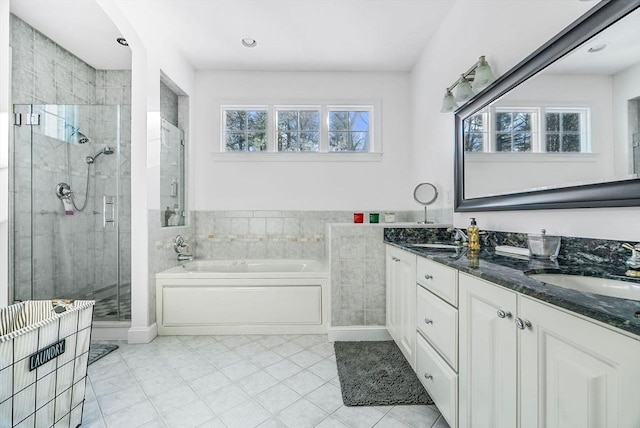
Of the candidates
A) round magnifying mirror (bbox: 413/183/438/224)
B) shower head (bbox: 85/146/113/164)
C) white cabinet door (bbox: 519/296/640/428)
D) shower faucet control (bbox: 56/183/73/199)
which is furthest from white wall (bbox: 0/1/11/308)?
round magnifying mirror (bbox: 413/183/438/224)

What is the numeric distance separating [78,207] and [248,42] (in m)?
2.27

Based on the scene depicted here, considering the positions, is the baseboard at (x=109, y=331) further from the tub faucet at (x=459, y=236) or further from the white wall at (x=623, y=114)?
the white wall at (x=623, y=114)

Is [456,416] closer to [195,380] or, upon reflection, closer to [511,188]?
[511,188]

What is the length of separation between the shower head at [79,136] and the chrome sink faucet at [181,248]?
3.99 ft

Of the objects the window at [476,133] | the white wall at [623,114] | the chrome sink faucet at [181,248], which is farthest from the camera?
the chrome sink faucet at [181,248]

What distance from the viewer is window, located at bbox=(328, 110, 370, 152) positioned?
3.43 m

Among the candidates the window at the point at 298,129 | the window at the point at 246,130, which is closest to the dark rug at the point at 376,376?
the window at the point at 298,129

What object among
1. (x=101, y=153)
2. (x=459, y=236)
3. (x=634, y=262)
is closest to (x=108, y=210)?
(x=101, y=153)

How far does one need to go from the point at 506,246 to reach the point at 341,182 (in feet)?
6.48

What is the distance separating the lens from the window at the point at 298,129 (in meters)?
3.39

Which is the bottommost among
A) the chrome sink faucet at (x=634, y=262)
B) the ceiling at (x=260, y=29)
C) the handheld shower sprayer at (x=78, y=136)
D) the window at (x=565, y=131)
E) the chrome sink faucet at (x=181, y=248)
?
the chrome sink faucet at (x=181, y=248)

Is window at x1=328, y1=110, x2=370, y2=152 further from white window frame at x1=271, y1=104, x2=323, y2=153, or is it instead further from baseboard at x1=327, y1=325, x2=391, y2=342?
baseboard at x1=327, y1=325, x2=391, y2=342

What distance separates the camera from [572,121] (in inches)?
50.6

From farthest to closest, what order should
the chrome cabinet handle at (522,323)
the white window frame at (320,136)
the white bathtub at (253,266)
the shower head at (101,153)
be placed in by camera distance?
the white window frame at (320,136), the white bathtub at (253,266), the shower head at (101,153), the chrome cabinet handle at (522,323)
